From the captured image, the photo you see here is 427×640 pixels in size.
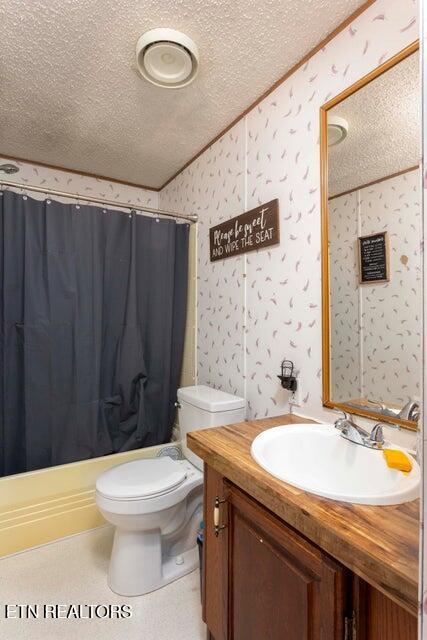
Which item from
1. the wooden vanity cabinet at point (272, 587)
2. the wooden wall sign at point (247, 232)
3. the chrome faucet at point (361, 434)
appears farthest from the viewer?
the wooden wall sign at point (247, 232)

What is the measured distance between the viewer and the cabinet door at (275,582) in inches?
25.3

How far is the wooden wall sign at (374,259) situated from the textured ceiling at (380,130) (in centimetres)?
21

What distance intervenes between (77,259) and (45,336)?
0.50 metres


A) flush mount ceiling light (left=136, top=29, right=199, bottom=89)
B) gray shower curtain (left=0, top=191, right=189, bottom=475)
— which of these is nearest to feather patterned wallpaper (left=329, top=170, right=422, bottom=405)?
flush mount ceiling light (left=136, top=29, right=199, bottom=89)

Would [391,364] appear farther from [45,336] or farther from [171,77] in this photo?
[45,336]

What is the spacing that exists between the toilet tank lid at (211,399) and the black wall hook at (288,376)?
0.31 metres

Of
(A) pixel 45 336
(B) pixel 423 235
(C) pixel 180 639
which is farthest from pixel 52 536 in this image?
(B) pixel 423 235

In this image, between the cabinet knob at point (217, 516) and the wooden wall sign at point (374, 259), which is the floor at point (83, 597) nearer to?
the cabinet knob at point (217, 516)

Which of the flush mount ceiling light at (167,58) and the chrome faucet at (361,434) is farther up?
the flush mount ceiling light at (167,58)

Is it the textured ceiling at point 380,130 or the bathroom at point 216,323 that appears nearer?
the bathroom at point 216,323

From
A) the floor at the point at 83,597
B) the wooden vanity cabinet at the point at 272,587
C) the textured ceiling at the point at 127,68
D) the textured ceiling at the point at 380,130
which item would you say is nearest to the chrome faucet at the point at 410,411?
the wooden vanity cabinet at the point at 272,587

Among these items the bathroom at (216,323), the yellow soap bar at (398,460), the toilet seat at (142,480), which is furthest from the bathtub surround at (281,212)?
the toilet seat at (142,480)

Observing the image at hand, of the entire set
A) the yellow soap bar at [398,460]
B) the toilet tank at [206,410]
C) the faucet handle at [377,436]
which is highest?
the faucet handle at [377,436]

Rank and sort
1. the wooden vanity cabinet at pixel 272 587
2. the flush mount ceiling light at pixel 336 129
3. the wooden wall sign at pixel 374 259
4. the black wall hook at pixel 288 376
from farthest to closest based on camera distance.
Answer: the black wall hook at pixel 288 376 → the flush mount ceiling light at pixel 336 129 → the wooden wall sign at pixel 374 259 → the wooden vanity cabinet at pixel 272 587
